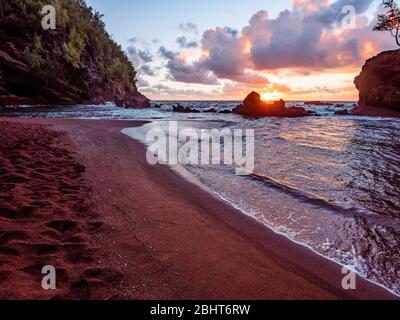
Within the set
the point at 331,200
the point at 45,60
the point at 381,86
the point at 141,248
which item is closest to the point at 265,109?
the point at 381,86

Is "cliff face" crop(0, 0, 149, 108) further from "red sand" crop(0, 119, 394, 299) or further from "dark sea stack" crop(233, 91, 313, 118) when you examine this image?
"red sand" crop(0, 119, 394, 299)

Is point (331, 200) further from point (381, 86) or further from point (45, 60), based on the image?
point (45, 60)

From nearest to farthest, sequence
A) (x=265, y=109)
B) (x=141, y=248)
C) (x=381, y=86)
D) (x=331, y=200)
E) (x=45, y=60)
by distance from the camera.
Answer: (x=141, y=248)
(x=331, y=200)
(x=381, y=86)
(x=265, y=109)
(x=45, y=60)

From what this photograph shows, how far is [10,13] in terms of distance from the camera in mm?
42062

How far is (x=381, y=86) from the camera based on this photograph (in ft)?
113

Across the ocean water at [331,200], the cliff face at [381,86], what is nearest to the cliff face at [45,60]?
the cliff face at [381,86]

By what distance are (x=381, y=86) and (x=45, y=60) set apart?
149 feet

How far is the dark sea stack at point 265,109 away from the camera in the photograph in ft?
109

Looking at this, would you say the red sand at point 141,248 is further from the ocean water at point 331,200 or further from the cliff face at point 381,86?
the cliff face at point 381,86

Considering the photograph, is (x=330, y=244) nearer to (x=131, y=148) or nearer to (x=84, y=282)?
(x=84, y=282)

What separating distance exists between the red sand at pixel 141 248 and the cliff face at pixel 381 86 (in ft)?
114

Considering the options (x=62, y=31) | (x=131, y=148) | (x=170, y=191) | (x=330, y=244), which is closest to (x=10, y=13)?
(x=62, y=31)

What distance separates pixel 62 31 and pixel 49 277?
5818 centimetres

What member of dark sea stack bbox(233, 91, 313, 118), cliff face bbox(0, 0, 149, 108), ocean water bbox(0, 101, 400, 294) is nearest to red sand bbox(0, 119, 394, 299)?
ocean water bbox(0, 101, 400, 294)
